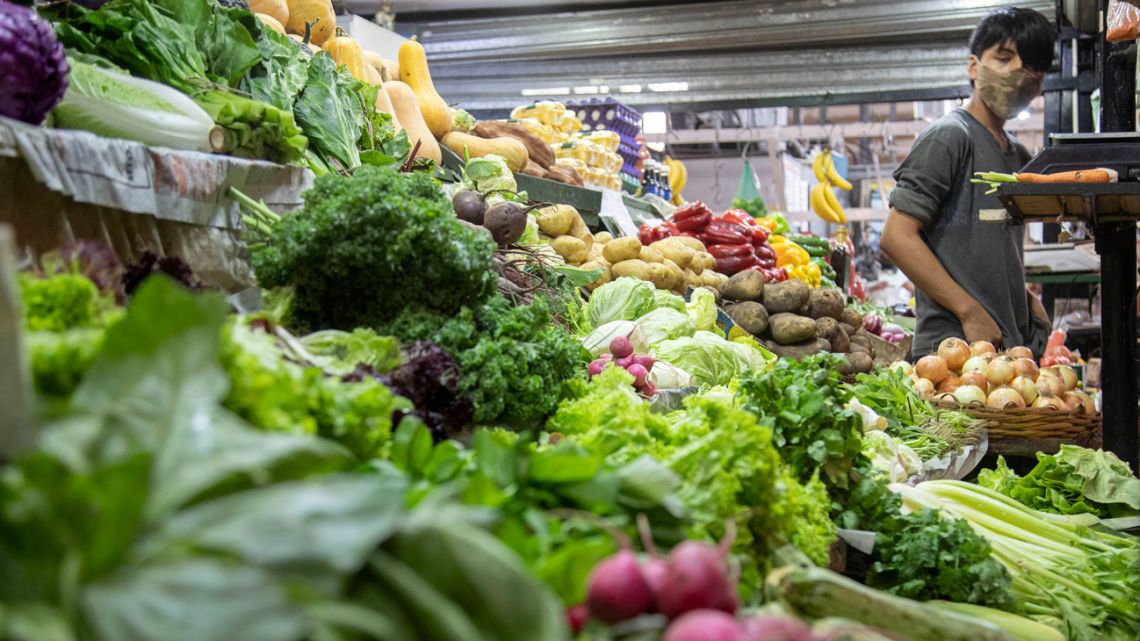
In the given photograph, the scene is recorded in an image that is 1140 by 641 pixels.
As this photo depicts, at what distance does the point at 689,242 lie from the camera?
6.27 metres

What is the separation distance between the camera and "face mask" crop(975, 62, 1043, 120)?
18.3 ft

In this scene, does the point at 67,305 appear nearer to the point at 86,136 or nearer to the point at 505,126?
the point at 86,136

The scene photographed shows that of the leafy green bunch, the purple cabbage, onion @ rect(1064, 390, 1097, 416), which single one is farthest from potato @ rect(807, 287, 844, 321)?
the purple cabbage

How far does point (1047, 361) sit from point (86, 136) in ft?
24.5

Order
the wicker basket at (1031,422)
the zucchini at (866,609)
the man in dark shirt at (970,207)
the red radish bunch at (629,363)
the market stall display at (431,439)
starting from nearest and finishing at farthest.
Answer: the market stall display at (431,439), the zucchini at (866,609), the red radish bunch at (629,363), the wicker basket at (1031,422), the man in dark shirt at (970,207)

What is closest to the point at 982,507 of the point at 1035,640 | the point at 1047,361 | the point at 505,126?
the point at 1035,640

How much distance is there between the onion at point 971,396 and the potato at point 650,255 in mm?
1796

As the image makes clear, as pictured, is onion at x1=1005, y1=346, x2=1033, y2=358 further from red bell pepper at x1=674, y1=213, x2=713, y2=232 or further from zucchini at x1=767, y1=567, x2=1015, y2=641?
zucchini at x1=767, y1=567, x2=1015, y2=641

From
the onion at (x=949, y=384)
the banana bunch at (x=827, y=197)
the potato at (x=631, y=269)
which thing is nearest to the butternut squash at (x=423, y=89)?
the potato at (x=631, y=269)

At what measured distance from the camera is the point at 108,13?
2.85 meters

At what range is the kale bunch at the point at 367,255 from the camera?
7.68 ft

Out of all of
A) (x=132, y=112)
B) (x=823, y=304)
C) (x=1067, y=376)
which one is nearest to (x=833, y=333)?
(x=823, y=304)

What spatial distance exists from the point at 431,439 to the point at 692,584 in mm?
731

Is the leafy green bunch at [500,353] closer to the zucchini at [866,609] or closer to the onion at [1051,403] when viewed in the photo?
the zucchini at [866,609]
